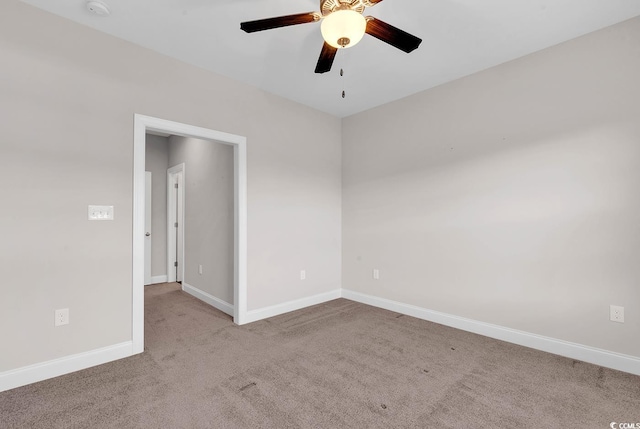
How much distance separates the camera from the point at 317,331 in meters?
3.19

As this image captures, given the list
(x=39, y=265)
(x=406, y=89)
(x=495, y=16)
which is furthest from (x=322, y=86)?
(x=39, y=265)

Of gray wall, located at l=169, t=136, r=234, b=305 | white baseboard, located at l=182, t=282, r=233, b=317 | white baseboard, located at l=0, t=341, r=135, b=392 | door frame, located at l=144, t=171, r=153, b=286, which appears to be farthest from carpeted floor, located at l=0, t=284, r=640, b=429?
door frame, located at l=144, t=171, r=153, b=286

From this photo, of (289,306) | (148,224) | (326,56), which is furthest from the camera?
(148,224)

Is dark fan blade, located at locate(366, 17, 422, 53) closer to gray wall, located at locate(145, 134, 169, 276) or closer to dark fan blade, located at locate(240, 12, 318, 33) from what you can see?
dark fan blade, located at locate(240, 12, 318, 33)

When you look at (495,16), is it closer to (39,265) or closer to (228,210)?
(228,210)

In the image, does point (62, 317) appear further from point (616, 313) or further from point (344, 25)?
point (616, 313)

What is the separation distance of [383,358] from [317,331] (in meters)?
0.84

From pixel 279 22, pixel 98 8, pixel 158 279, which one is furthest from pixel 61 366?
pixel 158 279

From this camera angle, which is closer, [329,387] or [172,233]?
[329,387]

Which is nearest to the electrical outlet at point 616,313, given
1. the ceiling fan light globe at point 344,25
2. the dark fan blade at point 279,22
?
the ceiling fan light globe at point 344,25

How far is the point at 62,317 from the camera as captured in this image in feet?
7.59

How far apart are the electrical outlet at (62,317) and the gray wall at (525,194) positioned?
129 inches

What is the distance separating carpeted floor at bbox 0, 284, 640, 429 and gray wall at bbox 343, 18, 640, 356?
0.50m

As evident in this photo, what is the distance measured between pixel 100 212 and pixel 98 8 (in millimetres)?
1551
